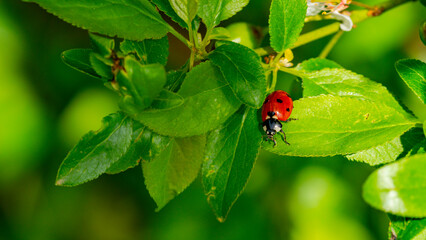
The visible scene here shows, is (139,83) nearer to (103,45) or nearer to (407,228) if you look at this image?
(103,45)

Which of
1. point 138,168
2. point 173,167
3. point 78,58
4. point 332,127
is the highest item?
point 78,58

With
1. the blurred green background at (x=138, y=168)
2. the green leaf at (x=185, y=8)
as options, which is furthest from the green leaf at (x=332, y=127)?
the blurred green background at (x=138, y=168)

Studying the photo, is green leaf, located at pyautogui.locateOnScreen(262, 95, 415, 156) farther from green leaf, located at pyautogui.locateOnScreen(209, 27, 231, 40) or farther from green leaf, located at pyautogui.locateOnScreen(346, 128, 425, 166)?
green leaf, located at pyautogui.locateOnScreen(209, 27, 231, 40)

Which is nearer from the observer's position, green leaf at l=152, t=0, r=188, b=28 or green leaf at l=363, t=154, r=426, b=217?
green leaf at l=363, t=154, r=426, b=217

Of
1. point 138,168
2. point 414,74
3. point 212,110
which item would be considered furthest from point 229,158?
point 138,168

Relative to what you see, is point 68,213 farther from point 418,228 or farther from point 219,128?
point 418,228

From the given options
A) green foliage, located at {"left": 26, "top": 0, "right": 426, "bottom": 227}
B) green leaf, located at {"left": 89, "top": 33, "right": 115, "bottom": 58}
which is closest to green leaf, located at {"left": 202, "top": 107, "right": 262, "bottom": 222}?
A: green foliage, located at {"left": 26, "top": 0, "right": 426, "bottom": 227}
